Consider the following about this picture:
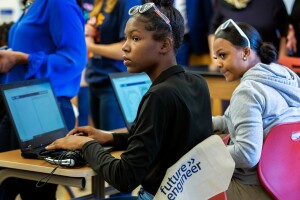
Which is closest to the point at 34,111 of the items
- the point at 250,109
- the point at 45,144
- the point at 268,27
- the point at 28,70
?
the point at 45,144

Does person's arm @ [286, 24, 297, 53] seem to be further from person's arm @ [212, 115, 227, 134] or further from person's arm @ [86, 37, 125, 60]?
person's arm @ [212, 115, 227, 134]

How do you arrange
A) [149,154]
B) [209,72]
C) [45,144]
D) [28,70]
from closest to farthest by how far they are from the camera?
[149,154], [45,144], [28,70], [209,72]

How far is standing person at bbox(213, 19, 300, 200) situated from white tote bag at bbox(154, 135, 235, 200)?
11.9 inches

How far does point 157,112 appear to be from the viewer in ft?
5.40

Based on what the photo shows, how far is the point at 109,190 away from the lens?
9.04 ft

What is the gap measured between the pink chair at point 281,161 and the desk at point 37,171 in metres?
0.54

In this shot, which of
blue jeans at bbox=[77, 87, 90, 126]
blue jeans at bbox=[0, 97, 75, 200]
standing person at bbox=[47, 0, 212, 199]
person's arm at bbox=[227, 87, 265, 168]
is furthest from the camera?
blue jeans at bbox=[77, 87, 90, 126]

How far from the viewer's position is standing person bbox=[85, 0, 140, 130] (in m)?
3.28

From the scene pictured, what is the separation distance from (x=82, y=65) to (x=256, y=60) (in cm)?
79

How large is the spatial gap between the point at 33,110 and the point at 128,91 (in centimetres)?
56

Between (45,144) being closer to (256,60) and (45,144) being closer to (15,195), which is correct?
(15,195)

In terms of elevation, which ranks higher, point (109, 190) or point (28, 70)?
point (28, 70)

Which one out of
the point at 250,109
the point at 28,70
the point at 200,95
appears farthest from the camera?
the point at 28,70

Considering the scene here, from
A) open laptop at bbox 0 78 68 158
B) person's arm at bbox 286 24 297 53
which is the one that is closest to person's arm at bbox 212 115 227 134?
open laptop at bbox 0 78 68 158
